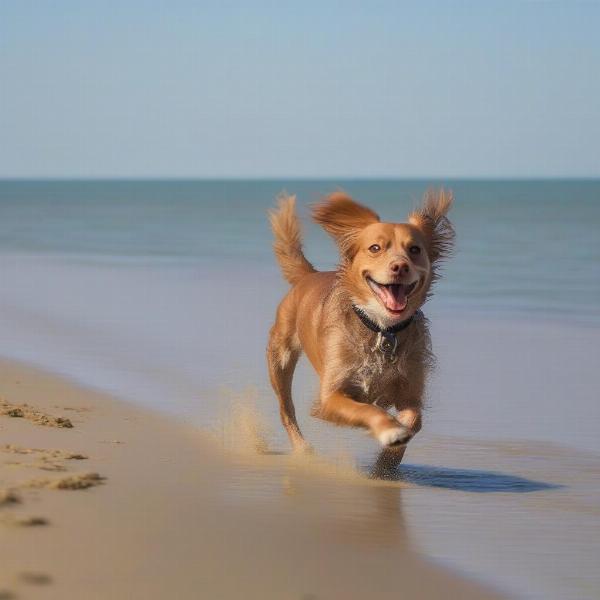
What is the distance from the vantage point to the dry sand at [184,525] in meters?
4.68

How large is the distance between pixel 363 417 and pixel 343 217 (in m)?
1.18

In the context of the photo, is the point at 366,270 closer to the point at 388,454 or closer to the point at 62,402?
the point at 388,454

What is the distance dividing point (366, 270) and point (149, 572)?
2597mm

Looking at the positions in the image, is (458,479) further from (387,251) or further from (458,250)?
(458,250)

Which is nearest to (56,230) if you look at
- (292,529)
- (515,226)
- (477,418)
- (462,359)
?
(515,226)

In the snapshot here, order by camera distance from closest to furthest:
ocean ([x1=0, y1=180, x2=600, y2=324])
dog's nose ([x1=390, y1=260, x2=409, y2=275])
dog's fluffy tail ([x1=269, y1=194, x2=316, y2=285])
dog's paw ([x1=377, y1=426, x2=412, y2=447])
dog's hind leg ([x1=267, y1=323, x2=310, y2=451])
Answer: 1. dog's paw ([x1=377, y1=426, x2=412, y2=447])
2. dog's nose ([x1=390, y1=260, x2=409, y2=275])
3. dog's hind leg ([x1=267, y1=323, x2=310, y2=451])
4. dog's fluffy tail ([x1=269, y1=194, x2=316, y2=285])
5. ocean ([x1=0, y1=180, x2=600, y2=324])

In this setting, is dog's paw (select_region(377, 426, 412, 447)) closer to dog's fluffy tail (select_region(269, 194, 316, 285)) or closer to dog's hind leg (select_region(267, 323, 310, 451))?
dog's hind leg (select_region(267, 323, 310, 451))

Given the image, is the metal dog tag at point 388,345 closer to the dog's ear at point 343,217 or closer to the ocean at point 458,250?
the dog's ear at point 343,217

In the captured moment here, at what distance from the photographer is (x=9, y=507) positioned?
206 inches

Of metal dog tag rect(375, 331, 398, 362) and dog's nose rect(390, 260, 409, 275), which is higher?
dog's nose rect(390, 260, 409, 275)

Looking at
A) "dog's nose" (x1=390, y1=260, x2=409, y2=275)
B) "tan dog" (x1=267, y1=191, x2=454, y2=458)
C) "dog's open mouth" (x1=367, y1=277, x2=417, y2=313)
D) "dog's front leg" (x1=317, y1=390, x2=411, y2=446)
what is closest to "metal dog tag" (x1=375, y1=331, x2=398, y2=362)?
"tan dog" (x1=267, y1=191, x2=454, y2=458)

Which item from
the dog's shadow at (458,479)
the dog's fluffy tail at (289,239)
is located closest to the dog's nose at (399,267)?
the dog's shadow at (458,479)

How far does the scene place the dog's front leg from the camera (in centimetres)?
625

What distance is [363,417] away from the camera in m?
6.57
